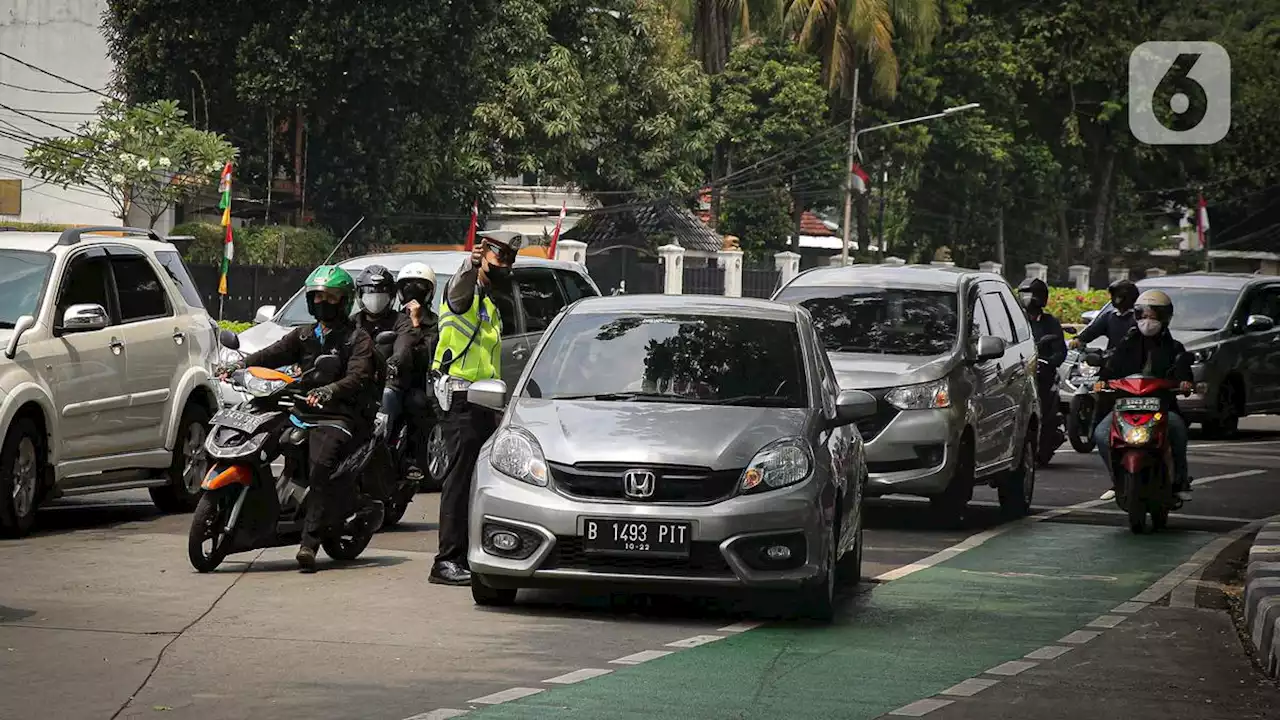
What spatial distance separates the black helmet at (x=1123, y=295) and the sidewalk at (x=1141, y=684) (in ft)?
29.9

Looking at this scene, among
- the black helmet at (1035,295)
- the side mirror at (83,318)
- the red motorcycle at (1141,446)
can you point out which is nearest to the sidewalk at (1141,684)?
the red motorcycle at (1141,446)

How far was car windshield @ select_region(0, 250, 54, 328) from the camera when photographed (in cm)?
1318

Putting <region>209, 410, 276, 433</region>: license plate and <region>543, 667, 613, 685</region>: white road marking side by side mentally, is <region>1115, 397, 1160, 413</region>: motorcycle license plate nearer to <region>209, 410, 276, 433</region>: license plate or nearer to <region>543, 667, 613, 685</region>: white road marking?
<region>209, 410, 276, 433</region>: license plate

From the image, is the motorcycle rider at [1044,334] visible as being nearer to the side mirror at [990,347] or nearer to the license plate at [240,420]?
the side mirror at [990,347]

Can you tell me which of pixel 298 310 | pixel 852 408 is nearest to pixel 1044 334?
pixel 298 310

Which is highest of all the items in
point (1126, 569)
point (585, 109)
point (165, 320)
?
point (585, 109)

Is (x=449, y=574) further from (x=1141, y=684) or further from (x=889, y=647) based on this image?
(x=1141, y=684)

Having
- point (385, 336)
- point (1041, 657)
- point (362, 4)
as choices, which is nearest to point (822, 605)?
point (1041, 657)

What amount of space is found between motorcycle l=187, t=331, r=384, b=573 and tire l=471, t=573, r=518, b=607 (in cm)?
151

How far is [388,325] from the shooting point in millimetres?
13445

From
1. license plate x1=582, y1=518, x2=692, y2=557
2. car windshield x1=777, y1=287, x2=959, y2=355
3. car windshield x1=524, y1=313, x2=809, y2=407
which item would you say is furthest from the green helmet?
car windshield x1=777, y1=287, x2=959, y2=355

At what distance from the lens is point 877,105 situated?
71500 millimetres

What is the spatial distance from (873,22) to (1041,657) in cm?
5811

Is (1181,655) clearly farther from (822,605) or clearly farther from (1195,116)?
(1195,116)
